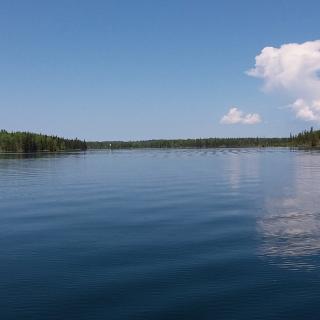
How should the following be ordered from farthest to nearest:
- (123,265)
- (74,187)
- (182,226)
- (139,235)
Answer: (74,187) < (182,226) < (139,235) < (123,265)

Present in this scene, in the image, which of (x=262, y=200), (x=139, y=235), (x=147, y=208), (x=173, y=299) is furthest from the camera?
(x=262, y=200)

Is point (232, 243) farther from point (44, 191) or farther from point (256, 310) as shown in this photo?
point (44, 191)

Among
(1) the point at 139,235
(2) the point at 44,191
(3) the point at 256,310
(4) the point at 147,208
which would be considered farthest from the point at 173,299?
(2) the point at 44,191

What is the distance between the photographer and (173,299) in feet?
54.3

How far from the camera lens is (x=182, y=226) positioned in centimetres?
3033

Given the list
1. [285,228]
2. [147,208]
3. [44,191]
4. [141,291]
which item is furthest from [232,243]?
[44,191]

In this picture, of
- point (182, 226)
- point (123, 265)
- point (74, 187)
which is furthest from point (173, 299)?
point (74, 187)

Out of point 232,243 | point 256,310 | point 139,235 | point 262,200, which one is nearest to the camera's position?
point 256,310

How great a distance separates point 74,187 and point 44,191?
5.85m

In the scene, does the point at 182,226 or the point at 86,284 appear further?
the point at 182,226

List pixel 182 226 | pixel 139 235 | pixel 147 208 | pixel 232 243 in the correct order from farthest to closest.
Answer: pixel 147 208
pixel 182 226
pixel 139 235
pixel 232 243

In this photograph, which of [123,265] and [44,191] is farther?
[44,191]

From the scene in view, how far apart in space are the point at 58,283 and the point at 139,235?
9466 millimetres

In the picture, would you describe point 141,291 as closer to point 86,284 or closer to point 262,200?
point 86,284
